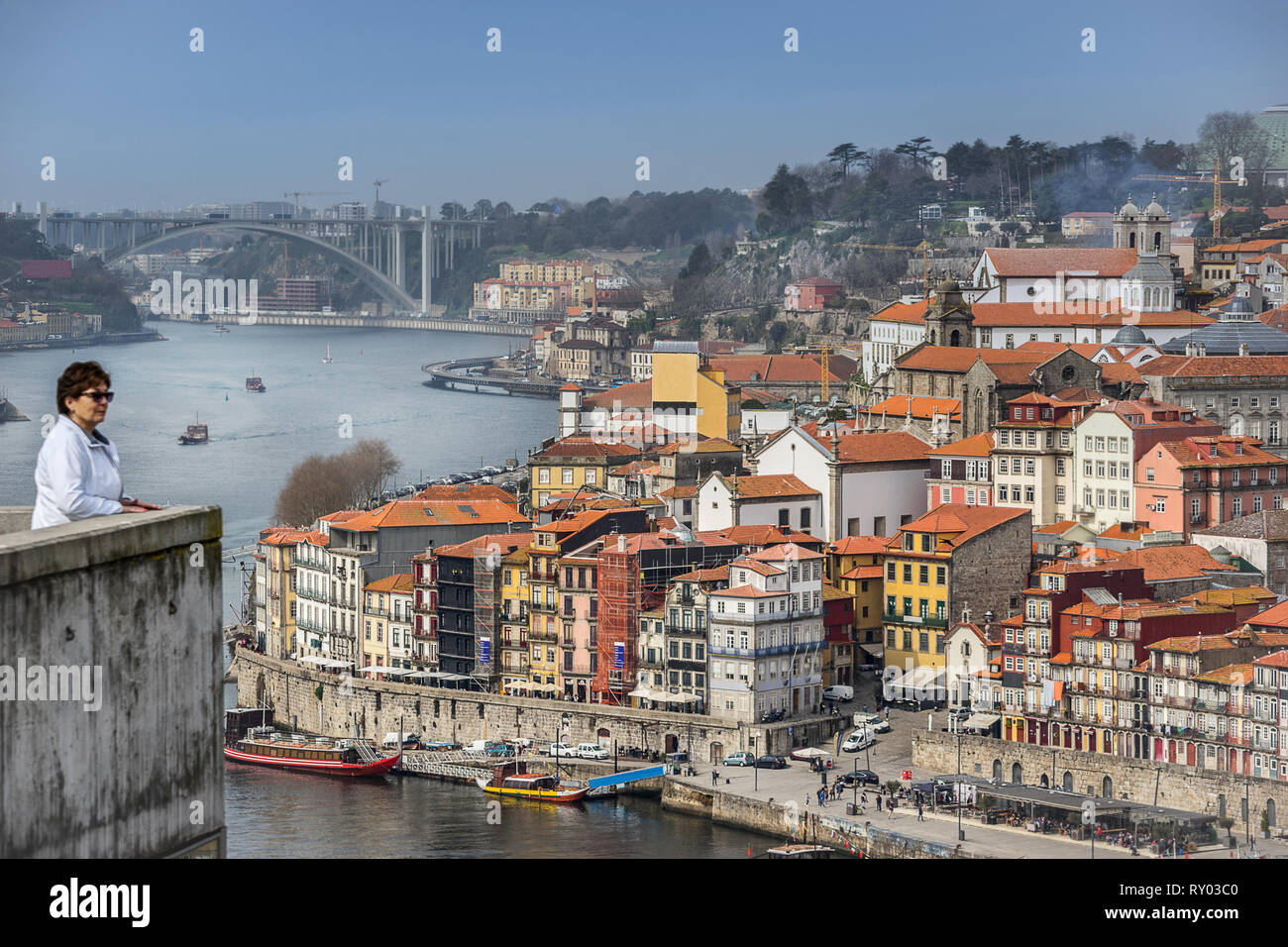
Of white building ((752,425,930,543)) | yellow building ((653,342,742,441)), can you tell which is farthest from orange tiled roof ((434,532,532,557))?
yellow building ((653,342,742,441))

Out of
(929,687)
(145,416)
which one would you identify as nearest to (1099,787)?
(929,687)

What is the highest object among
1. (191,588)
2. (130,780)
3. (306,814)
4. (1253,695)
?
(191,588)

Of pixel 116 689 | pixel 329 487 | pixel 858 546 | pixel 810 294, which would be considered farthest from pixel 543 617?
pixel 810 294

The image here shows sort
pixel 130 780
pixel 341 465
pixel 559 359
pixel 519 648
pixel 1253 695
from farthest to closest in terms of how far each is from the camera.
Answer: pixel 559 359, pixel 341 465, pixel 519 648, pixel 1253 695, pixel 130 780

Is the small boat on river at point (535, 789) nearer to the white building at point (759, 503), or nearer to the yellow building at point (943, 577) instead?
the yellow building at point (943, 577)

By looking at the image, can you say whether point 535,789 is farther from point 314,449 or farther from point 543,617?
point 314,449

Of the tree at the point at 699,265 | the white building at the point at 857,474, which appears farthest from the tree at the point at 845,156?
the white building at the point at 857,474

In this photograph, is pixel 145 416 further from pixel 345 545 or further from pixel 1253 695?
pixel 1253 695
